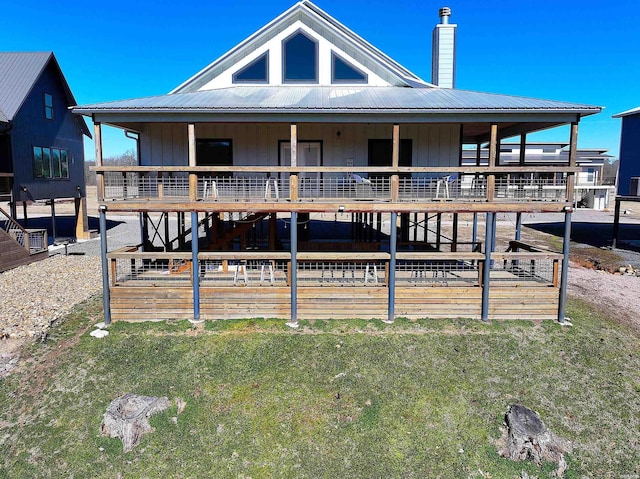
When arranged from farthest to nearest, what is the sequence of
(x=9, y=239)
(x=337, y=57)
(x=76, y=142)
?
(x=76, y=142) → (x=9, y=239) → (x=337, y=57)

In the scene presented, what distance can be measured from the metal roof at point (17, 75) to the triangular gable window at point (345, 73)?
1634cm

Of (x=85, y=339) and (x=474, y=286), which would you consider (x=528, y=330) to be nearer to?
(x=474, y=286)

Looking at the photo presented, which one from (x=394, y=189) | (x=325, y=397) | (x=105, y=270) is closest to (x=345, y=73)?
(x=394, y=189)

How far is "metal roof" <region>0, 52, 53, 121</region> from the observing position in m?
21.0

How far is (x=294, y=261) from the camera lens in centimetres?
1147

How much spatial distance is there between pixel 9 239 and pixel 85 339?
11.3 m

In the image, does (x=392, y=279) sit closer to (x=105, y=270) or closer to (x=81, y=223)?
(x=105, y=270)

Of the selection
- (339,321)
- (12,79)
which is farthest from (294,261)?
(12,79)

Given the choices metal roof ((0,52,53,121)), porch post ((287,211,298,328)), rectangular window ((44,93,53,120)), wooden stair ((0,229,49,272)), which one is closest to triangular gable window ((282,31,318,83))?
porch post ((287,211,298,328))

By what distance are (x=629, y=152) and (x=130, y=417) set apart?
93.8 feet

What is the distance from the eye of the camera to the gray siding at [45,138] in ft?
69.4

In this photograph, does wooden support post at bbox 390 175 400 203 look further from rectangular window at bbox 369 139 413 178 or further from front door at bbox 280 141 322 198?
front door at bbox 280 141 322 198

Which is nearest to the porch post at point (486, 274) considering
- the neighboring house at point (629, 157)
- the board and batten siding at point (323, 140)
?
the board and batten siding at point (323, 140)

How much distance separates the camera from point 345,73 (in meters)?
15.4
